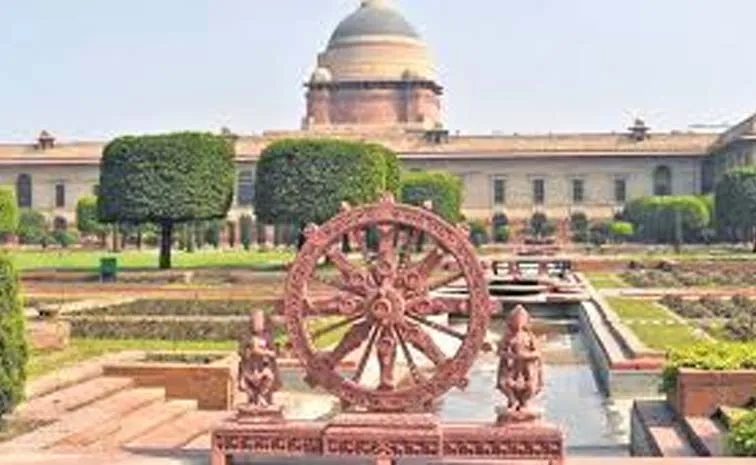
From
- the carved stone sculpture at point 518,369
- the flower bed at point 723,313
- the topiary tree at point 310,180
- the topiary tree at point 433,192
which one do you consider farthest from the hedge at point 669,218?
the carved stone sculpture at point 518,369

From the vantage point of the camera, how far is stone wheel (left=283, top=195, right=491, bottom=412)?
8.35m

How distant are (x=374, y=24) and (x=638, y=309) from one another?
63.9 m

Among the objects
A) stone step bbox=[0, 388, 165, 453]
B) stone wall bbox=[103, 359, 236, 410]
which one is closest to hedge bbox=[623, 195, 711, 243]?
stone wall bbox=[103, 359, 236, 410]

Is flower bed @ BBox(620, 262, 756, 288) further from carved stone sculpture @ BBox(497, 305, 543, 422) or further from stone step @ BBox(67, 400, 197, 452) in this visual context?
carved stone sculpture @ BBox(497, 305, 543, 422)

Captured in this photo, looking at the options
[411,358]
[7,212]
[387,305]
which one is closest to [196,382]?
[387,305]

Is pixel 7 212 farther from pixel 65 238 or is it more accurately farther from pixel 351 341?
pixel 351 341

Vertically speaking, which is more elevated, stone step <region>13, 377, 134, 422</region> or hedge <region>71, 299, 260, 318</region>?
hedge <region>71, 299, 260, 318</region>

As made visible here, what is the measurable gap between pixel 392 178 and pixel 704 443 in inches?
1413

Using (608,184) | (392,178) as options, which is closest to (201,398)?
(392,178)

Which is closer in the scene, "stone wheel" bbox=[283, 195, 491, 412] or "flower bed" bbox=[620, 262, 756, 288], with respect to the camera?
"stone wheel" bbox=[283, 195, 491, 412]

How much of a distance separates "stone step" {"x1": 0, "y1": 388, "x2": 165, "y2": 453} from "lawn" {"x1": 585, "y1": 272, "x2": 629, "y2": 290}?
1903 centimetres

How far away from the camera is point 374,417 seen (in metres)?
8.31

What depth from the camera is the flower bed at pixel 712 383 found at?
440 inches

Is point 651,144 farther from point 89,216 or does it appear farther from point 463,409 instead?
point 463,409
